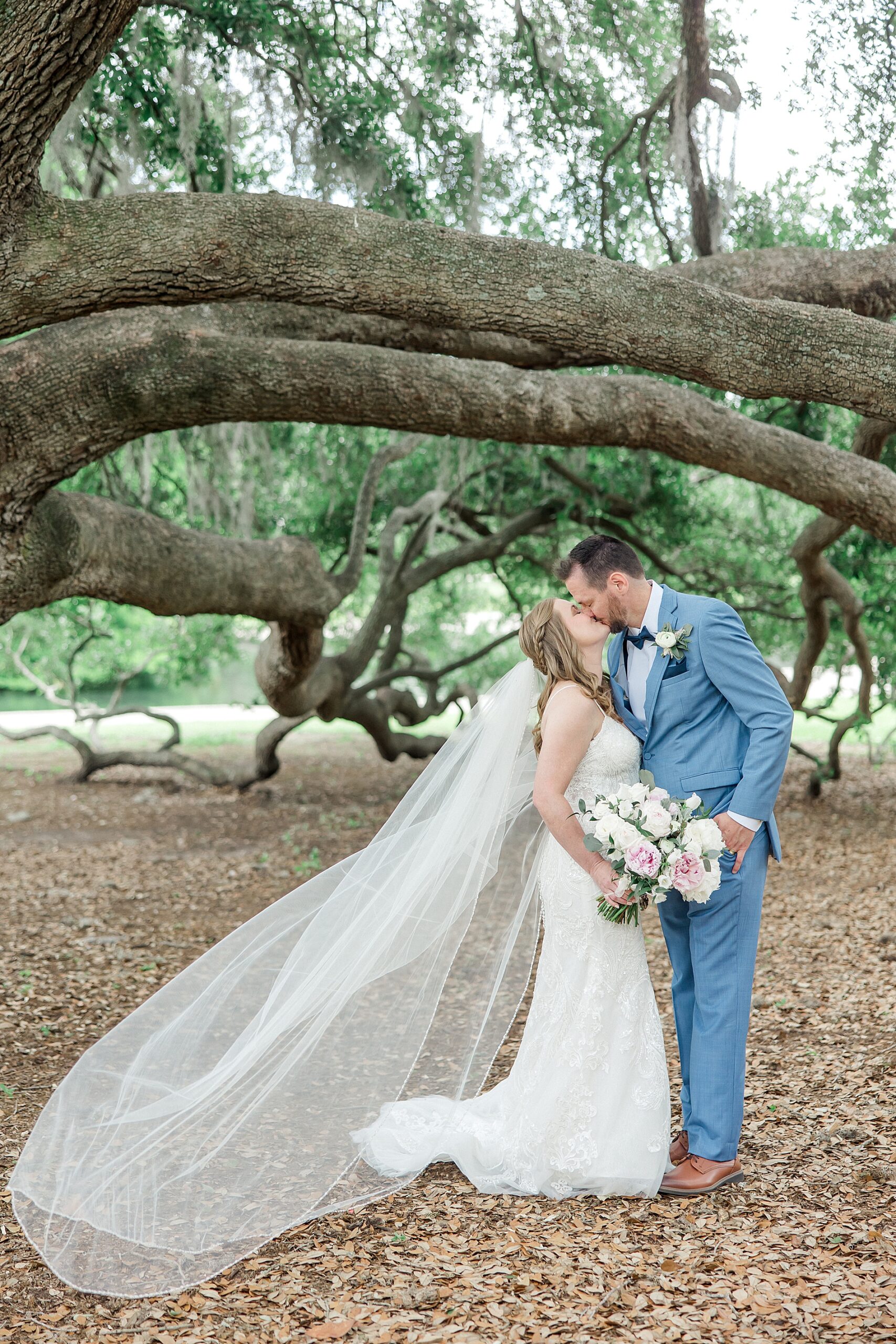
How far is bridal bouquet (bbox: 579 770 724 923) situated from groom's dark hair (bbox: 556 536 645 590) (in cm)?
67

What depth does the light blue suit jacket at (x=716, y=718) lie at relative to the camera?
10.6ft

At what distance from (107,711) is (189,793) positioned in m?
1.76

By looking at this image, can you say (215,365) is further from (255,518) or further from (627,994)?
(255,518)

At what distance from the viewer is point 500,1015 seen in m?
3.70

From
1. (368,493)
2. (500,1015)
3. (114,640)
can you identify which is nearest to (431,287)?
(500,1015)

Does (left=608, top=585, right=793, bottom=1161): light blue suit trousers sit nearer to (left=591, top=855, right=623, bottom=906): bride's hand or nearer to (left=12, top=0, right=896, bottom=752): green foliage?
(left=591, top=855, right=623, bottom=906): bride's hand

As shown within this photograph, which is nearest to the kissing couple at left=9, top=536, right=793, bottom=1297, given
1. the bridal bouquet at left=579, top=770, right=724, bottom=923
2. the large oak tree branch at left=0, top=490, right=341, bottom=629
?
the bridal bouquet at left=579, top=770, right=724, bottom=923

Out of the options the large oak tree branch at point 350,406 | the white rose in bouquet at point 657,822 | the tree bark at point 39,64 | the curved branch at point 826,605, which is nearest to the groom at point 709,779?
the white rose in bouquet at point 657,822

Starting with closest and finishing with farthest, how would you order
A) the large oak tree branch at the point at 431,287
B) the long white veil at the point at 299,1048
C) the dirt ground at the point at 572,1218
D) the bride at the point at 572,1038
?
the dirt ground at the point at 572,1218 < the long white veil at the point at 299,1048 < the bride at the point at 572,1038 < the large oak tree branch at the point at 431,287

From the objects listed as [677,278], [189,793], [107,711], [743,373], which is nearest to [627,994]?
[743,373]

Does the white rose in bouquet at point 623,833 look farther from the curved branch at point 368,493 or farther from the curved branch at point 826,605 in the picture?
the curved branch at point 368,493

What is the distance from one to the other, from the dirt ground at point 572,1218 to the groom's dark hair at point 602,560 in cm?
189

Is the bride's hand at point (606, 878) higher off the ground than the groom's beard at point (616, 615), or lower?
lower

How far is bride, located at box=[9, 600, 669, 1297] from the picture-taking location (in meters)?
3.09
